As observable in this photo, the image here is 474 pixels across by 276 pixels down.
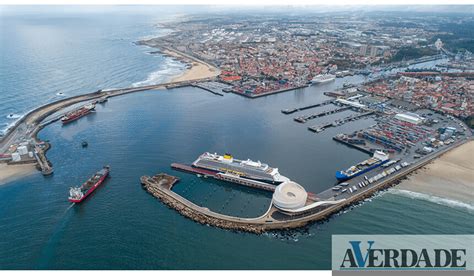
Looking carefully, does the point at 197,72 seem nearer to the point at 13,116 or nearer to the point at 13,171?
the point at 13,116

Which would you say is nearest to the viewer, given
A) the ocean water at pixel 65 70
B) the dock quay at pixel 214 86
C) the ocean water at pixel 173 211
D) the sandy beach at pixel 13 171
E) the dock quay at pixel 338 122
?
the ocean water at pixel 173 211

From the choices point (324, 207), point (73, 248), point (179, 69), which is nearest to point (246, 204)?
point (324, 207)

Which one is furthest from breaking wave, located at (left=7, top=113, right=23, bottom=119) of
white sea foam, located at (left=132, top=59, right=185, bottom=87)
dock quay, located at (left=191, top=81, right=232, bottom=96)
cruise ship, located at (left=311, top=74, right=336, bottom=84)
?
cruise ship, located at (left=311, top=74, right=336, bottom=84)

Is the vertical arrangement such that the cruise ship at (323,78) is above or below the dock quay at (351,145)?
above

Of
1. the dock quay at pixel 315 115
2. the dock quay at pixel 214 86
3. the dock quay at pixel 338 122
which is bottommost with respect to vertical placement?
the dock quay at pixel 338 122

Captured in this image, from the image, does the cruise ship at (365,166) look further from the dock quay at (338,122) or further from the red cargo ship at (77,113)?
the red cargo ship at (77,113)

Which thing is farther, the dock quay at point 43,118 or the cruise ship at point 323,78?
the cruise ship at point 323,78

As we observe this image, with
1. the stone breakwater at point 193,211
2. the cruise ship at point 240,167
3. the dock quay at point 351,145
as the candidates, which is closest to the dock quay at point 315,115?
the dock quay at point 351,145
